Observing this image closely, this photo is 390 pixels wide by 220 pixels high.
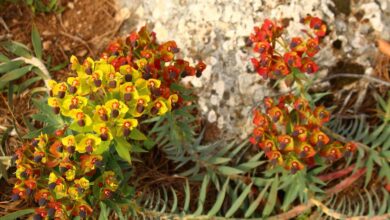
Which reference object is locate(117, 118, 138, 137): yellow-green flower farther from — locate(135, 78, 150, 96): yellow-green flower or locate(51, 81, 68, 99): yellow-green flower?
locate(51, 81, 68, 99): yellow-green flower

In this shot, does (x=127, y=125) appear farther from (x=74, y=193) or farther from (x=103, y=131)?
(x=74, y=193)

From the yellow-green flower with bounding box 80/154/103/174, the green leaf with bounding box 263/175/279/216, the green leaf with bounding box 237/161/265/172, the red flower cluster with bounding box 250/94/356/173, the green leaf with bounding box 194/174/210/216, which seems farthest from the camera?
the green leaf with bounding box 237/161/265/172

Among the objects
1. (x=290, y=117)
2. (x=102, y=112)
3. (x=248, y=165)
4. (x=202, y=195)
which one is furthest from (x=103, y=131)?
(x=248, y=165)

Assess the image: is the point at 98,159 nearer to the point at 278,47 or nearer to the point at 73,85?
the point at 73,85

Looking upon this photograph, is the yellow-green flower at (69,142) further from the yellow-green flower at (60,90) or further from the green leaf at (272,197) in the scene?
the green leaf at (272,197)

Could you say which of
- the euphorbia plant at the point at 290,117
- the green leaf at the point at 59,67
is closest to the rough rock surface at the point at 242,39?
the euphorbia plant at the point at 290,117

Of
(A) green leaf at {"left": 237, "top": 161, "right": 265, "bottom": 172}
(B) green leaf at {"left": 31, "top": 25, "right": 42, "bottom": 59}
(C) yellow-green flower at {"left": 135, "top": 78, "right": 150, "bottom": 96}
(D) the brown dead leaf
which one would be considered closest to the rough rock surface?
(D) the brown dead leaf

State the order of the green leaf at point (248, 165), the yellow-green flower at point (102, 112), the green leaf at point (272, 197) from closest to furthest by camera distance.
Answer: the yellow-green flower at point (102, 112) → the green leaf at point (272, 197) → the green leaf at point (248, 165)
